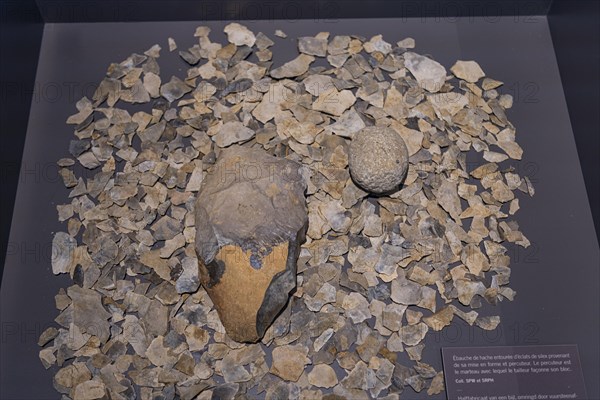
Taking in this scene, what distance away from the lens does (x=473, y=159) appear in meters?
2.33

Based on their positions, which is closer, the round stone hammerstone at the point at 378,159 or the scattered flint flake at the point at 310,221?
the scattered flint flake at the point at 310,221

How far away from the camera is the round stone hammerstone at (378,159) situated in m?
2.08

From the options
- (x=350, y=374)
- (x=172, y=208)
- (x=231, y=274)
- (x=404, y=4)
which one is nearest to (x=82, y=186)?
(x=172, y=208)

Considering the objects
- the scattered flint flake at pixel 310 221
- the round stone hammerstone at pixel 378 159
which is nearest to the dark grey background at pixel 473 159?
the scattered flint flake at pixel 310 221

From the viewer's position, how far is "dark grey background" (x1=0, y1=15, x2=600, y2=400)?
6.70ft

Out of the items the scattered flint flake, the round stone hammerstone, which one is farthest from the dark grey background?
the round stone hammerstone

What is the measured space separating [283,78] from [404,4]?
0.63 m

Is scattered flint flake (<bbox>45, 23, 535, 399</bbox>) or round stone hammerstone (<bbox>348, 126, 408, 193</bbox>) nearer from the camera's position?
scattered flint flake (<bbox>45, 23, 535, 399</bbox>)

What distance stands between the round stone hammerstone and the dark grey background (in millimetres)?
506

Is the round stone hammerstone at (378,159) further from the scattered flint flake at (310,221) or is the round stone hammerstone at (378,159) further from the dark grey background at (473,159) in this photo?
the dark grey background at (473,159)

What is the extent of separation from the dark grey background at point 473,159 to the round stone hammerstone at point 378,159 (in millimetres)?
506

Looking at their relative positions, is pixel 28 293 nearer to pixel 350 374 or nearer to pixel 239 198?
pixel 239 198

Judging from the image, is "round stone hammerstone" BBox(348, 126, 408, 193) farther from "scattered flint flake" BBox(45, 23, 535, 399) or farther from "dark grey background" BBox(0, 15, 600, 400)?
"dark grey background" BBox(0, 15, 600, 400)

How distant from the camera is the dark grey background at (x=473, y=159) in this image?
2.04m
